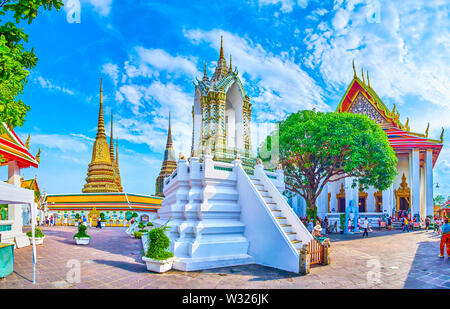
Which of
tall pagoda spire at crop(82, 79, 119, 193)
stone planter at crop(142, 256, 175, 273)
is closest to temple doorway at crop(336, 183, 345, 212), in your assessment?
tall pagoda spire at crop(82, 79, 119, 193)

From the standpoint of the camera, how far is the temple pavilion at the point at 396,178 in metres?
31.0

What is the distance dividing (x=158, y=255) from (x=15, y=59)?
19.3 ft

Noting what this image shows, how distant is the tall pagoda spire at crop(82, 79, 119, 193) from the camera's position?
33031mm

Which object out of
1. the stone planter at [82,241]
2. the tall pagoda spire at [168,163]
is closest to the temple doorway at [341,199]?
the tall pagoda spire at [168,163]

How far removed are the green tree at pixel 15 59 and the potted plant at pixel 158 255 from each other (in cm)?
441

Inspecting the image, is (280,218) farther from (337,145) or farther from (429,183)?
(429,183)

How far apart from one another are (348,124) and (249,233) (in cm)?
1255

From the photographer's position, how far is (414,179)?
30734 millimetres

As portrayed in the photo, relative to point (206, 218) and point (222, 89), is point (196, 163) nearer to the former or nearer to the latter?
point (206, 218)

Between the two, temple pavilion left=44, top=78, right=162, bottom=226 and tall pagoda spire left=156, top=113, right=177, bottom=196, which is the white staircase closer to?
temple pavilion left=44, top=78, right=162, bottom=226

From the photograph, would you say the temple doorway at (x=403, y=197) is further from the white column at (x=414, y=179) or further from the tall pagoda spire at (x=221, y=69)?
the tall pagoda spire at (x=221, y=69)

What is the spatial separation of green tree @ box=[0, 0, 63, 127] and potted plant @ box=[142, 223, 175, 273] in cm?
441
